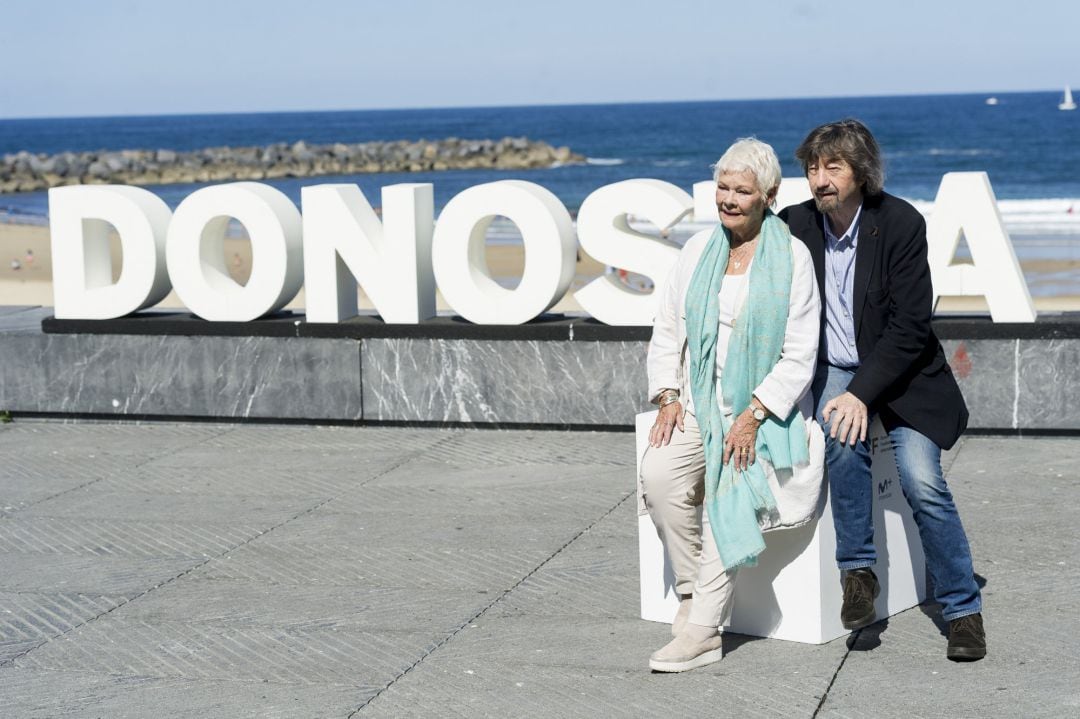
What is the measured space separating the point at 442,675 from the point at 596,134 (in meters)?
99.8

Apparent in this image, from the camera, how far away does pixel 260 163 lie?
217 feet

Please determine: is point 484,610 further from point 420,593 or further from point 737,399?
point 737,399

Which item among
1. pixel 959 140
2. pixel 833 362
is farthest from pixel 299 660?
pixel 959 140

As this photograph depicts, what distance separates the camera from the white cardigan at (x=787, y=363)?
464 centimetres

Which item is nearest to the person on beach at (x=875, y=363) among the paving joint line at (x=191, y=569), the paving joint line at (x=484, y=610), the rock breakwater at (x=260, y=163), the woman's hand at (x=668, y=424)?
the woman's hand at (x=668, y=424)

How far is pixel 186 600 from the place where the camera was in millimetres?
5711

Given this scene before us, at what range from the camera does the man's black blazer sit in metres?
4.66

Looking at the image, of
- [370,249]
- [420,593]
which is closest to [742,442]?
[420,593]

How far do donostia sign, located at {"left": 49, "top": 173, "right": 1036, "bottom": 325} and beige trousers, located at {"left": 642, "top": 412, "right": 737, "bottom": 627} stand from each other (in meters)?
3.51

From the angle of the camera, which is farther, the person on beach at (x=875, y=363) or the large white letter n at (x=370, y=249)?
the large white letter n at (x=370, y=249)

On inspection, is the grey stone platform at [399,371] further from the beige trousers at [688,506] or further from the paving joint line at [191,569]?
the beige trousers at [688,506]

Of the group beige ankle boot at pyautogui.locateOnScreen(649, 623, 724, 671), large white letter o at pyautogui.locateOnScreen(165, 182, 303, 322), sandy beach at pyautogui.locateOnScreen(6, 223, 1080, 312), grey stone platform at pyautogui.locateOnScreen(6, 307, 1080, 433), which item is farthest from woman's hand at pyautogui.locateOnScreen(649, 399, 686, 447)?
sandy beach at pyautogui.locateOnScreen(6, 223, 1080, 312)

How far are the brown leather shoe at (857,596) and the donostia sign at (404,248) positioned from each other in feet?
11.1

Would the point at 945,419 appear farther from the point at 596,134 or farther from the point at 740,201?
the point at 596,134
